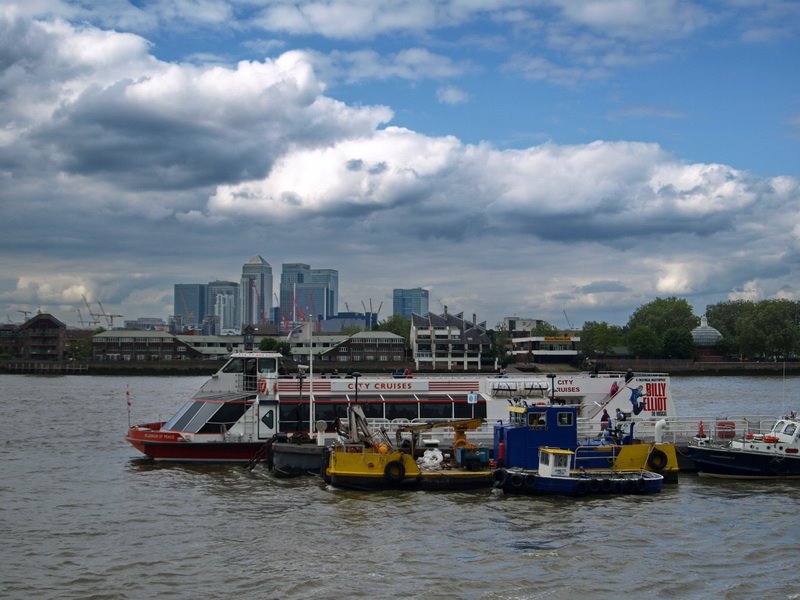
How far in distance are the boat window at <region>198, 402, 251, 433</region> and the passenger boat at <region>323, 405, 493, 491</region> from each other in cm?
806

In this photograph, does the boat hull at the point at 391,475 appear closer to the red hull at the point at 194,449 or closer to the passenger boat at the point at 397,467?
the passenger boat at the point at 397,467

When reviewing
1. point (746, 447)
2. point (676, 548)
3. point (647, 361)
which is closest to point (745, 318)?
point (647, 361)

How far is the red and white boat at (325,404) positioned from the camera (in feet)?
129

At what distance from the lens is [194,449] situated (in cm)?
3922

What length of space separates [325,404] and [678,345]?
150347 mm

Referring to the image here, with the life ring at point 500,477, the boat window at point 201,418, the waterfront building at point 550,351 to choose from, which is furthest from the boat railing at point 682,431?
the waterfront building at point 550,351

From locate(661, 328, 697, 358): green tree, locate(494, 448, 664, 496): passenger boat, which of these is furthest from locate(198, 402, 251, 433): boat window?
locate(661, 328, 697, 358): green tree

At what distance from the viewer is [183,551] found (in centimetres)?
2475

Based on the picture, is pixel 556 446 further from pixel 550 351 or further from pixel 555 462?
pixel 550 351

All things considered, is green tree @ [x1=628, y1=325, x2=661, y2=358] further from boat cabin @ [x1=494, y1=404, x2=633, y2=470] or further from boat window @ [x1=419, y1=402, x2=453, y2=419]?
boat cabin @ [x1=494, y1=404, x2=633, y2=470]

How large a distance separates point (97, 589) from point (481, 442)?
19.9m

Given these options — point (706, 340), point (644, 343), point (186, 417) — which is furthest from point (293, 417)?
point (706, 340)

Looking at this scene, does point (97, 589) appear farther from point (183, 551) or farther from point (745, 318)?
point (745, 318)

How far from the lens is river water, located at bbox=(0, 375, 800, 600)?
851 inches
